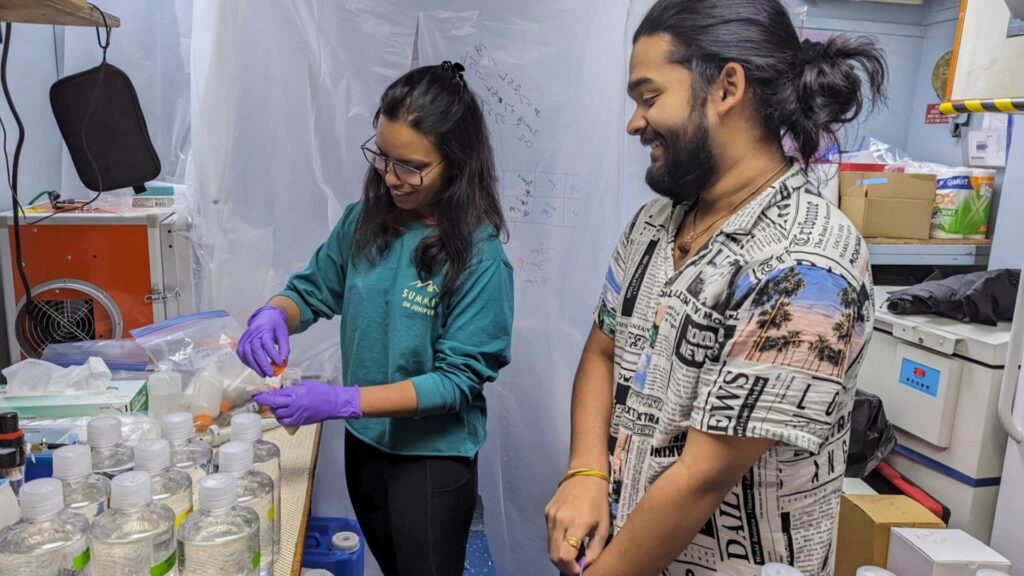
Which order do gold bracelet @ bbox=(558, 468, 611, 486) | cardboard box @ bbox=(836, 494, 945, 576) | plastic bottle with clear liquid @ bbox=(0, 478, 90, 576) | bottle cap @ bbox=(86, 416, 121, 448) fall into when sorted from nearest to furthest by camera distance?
plastic bottle with clear liquid @ bbox=(0, 478, 90, 576) < bottle cap @ bbox=(86, 416, 121, 448) < gold bracelet @ bbox=(558, 468, 611, 486) < cardboard box @ bbox=(836, 494, 945, 576)

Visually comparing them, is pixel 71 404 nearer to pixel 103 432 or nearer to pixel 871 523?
pixel 103 432

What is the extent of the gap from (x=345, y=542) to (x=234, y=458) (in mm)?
871

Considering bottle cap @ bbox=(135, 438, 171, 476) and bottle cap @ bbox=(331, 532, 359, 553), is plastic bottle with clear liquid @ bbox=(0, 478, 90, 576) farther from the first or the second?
bottle cap @ bbox=(331, 532, 359, 553)

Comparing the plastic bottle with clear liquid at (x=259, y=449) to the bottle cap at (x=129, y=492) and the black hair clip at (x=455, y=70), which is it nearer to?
the bottle cap at (x=129, y=492)

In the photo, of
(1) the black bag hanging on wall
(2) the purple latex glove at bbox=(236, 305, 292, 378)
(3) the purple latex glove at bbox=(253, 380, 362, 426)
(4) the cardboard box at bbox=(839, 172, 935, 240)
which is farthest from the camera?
(4) the cardboard box at bbox=(839, 172, 935, 240)

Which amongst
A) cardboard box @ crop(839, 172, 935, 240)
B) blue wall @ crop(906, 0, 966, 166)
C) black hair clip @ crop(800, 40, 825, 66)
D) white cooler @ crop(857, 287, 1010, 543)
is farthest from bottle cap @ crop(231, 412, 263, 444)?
blue wall @ crop(906, 0, 966, 166)

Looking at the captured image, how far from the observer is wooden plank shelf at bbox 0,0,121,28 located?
3.85ft

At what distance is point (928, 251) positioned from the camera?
2721mm

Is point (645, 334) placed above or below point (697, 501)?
above

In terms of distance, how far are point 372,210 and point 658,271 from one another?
2.09 feet

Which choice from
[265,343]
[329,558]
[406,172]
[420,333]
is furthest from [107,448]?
[329,558]

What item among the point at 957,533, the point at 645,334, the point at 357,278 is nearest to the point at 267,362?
the point at 357,278

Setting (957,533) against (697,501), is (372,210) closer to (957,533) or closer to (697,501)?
(697,501)

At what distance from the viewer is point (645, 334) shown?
1000 millimetres
